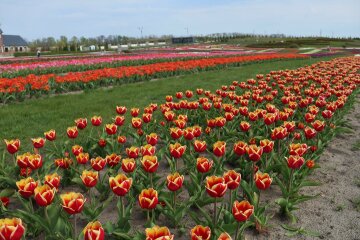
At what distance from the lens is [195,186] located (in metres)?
Answer: 3.96

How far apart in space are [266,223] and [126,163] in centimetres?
160

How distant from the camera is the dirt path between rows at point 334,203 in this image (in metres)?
3.65

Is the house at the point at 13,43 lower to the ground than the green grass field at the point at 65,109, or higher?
higher

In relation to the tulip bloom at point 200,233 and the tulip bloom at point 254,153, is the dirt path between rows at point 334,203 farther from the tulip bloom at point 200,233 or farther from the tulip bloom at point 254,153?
the tulip bloom at point 200,233

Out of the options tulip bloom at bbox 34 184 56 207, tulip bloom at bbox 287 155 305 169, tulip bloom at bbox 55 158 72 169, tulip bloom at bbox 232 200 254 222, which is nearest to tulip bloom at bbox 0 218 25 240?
tulip bloom at bbox 34 184 56 207

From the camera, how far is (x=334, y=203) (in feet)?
14.1

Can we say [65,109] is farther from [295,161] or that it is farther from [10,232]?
[10,232]

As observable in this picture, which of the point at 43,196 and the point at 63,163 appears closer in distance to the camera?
the point at 43,196

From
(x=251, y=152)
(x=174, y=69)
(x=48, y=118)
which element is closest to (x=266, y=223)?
(x=251, y=152)

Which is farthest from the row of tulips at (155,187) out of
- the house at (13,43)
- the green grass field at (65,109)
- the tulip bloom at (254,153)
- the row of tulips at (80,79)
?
the house at (13,43)

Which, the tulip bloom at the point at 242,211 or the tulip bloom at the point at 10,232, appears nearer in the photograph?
the tulip bloom at the point at 10,232

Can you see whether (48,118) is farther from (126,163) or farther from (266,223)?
(266,223)

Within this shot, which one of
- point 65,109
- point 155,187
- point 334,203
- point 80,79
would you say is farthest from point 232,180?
point 80,79

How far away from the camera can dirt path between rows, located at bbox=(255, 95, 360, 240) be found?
365cm
